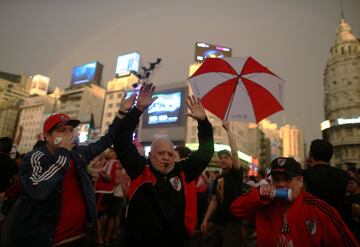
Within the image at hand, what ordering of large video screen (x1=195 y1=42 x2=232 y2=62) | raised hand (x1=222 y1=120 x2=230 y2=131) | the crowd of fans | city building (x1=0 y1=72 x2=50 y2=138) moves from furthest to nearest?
city building (x1=0 y1=72 x2=50 y2=138) < large video screen (x1=195 y1=42 x2=232 y2=62) < raised hand (x1=222 y1=120 x2=230 y2=131) < the crowd of fans

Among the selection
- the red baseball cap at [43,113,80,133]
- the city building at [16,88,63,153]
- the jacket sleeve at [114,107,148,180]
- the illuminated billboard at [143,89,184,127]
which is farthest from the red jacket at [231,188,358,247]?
the city building at [16,88,63,153]

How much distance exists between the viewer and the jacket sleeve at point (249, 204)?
239 centimetres

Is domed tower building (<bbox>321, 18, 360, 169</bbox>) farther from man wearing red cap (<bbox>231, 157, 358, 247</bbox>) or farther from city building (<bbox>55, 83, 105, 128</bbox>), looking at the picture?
city building (<bbox>55, 83, 105, 128</bbox>)

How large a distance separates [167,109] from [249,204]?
4831 centimetres

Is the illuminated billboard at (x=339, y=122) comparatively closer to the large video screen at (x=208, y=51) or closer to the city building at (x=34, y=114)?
the large video screen at (x=208, y=51)

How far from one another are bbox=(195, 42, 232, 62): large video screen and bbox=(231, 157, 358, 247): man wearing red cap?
73.7m

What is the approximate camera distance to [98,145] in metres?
3.32

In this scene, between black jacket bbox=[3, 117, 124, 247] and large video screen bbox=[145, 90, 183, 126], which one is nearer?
black jacket bbox=[3, 117, 124, 247]

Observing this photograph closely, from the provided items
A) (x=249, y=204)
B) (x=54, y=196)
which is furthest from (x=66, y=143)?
(x=249, y=204)

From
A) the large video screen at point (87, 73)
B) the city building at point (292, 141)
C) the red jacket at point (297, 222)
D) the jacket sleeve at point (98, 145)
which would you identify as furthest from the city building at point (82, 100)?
the city building at point (292, 141)

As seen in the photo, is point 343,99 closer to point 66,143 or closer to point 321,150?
point 321,150

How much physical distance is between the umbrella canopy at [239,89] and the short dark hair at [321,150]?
121 cm

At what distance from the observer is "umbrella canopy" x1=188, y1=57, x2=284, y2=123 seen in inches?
190

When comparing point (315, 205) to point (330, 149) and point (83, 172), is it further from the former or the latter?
point (83, 172)
